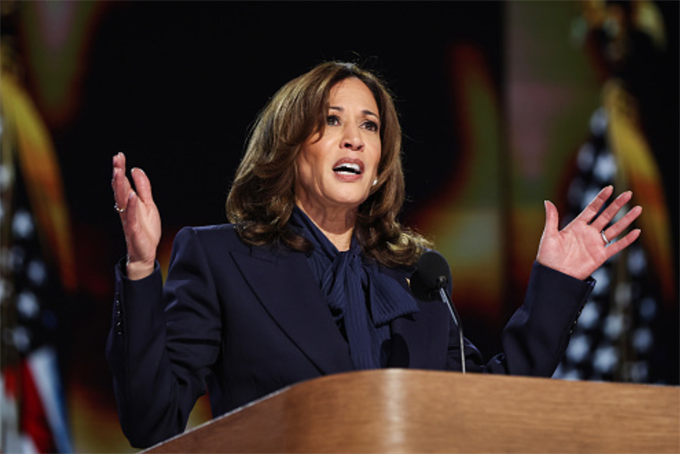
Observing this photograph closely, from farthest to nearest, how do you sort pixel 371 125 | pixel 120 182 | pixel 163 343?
pixel 371 125
pixel 163 343
pixel 120 182

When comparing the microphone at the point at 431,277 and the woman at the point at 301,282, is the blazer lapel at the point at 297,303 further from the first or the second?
the microphone at the point at 431,277

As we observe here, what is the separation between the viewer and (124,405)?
180 cm

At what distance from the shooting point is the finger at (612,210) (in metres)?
1.96

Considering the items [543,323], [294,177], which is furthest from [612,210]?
[294,177]

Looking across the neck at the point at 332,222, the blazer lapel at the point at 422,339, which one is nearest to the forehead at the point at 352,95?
the neck at the point at 332,222

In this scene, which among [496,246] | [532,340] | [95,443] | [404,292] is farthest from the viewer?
[496,246]

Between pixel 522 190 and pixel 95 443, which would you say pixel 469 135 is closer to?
pixel 522 190

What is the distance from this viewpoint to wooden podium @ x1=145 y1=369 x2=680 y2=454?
1205mm

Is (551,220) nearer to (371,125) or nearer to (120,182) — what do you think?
(371,125)

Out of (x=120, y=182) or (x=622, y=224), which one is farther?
(x=622, y=224)

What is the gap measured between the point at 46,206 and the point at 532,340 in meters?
2.04

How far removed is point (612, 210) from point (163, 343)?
924 mm

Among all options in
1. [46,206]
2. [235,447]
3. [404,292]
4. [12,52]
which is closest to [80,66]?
[12,52]

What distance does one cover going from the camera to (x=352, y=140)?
223 cm
